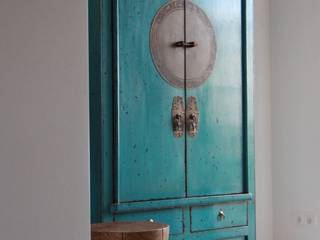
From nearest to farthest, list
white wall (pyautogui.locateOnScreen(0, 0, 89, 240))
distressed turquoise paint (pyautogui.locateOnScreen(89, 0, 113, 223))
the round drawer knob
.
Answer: white wall (pyautogui.locateOnScreen(0, 0, 89, 240))
distressed turquoise paint (pyautogui.locateOnScreen(89, 0, 113, 223))
the round drawer knob

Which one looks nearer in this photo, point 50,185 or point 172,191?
point 50,185

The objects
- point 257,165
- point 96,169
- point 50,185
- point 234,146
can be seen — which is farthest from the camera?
point 257,165

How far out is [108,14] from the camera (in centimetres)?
278

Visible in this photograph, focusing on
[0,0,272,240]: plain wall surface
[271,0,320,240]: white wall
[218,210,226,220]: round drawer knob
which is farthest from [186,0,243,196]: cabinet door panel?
[0,0,272,240]: plain wall surface

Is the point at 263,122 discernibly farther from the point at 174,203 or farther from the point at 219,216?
the point at 174,203

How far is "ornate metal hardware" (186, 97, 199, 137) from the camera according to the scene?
3125 mm

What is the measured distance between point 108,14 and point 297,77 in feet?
7.11

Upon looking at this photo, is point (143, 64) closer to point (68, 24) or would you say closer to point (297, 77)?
point (68, 24)

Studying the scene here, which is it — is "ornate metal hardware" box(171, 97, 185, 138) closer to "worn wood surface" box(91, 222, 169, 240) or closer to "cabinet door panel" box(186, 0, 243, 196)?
"cabinet door panel" box(186, 0, 243, 196)

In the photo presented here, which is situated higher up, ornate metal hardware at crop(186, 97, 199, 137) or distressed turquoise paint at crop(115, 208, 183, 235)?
ornate metal hardware at crop(186, 97, 199, 137)

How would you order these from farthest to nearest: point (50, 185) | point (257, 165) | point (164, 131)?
point (257, 165) < point (164, 131) < point (50, 185)

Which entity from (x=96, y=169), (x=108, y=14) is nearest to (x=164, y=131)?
(x=96, y=169)

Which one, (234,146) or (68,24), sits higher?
(68,24)

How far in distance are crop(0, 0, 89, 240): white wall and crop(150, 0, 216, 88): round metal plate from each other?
1454mm
